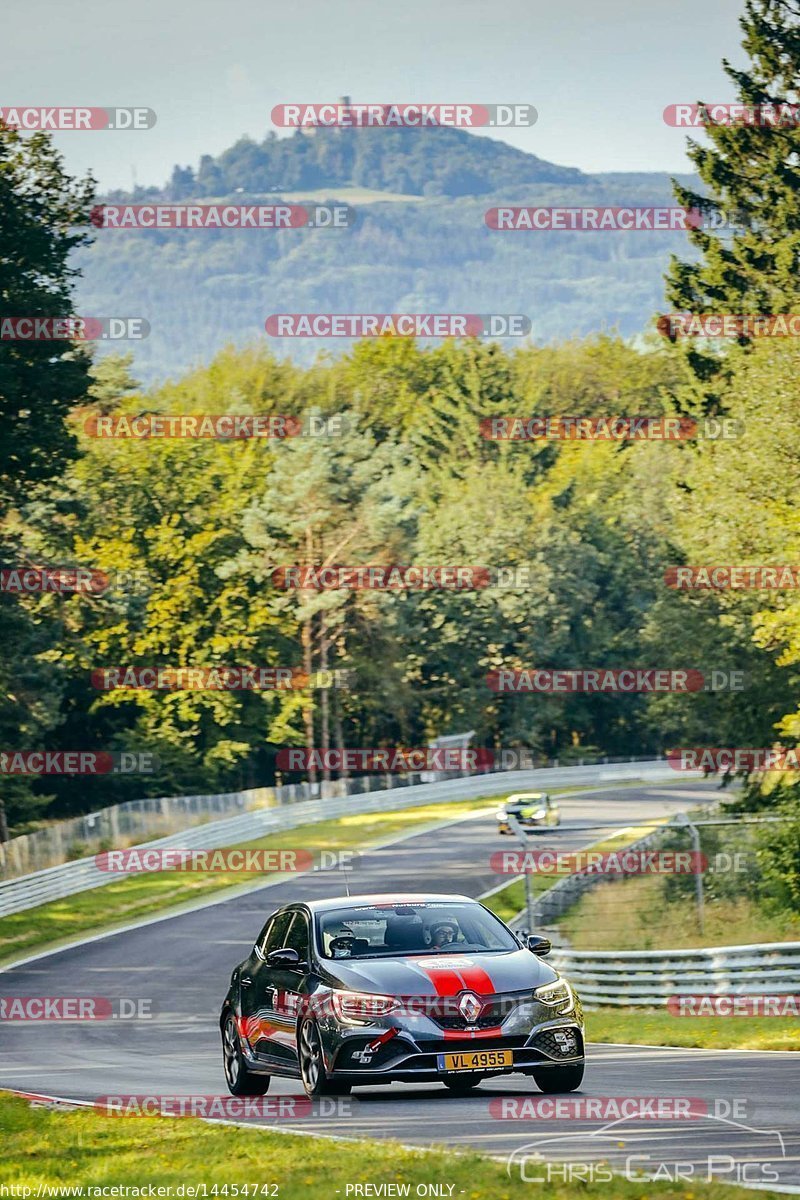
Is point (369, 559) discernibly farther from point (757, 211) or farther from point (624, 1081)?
point (624, 1081)

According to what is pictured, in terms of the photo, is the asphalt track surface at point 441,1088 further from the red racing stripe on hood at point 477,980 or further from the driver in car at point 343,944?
the driver in car at point 343,944

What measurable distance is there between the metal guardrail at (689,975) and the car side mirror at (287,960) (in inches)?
368

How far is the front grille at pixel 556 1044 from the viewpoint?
41.7 ft

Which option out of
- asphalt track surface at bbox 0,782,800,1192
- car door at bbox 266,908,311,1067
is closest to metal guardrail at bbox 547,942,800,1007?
asphalt track surface at bbox 0,782,800,1192

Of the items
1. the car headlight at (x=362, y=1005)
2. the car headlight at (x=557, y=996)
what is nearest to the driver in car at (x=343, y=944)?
the car headlight at (x=362, y=1005)

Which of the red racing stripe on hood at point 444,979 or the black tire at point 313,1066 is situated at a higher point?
the red racing stripe on hood at point 444,979

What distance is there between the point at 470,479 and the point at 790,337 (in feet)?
189

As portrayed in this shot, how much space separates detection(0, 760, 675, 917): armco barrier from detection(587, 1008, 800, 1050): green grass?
76.0 feet

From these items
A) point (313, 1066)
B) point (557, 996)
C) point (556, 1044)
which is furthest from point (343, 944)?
point (556, 1044)

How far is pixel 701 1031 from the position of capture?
20.2 m

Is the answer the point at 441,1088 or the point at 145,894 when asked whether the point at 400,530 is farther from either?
the point at 441,1088

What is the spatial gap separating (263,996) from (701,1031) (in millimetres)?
7456

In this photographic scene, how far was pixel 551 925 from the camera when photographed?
33.5 meters

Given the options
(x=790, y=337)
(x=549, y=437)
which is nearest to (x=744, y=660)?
(x=790, y=337)
